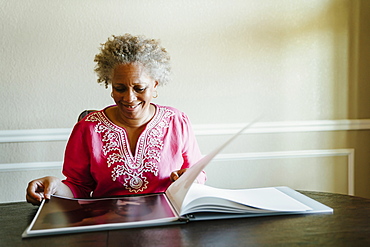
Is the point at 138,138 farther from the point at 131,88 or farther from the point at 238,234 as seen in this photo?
the point at 238,234

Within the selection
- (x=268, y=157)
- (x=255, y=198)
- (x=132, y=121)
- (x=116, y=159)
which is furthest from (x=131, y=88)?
(x=268, y=157)

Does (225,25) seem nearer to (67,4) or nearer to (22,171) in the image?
(67,4)

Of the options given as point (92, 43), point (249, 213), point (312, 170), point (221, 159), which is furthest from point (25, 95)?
point (312, 170)

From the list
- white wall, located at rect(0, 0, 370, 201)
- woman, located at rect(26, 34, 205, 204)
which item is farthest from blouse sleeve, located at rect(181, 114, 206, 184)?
white wall, located at rect(0, 0, 370, 201)

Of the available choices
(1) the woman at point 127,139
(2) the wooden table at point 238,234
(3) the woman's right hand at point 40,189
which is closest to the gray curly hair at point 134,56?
(1) the woman at point 127,139

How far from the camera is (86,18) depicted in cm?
233

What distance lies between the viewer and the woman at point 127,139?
1.54 meters

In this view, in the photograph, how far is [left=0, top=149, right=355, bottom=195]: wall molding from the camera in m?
2.30

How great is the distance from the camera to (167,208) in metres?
1.14

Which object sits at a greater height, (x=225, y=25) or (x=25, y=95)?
(x=225, y=25)

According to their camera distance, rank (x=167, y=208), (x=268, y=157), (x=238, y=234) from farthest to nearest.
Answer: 1. (x=268, y=157)
2. (x=167, y=208)
3. (x=238, y=234)

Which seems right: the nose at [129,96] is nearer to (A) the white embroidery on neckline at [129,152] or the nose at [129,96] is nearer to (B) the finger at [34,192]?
(A) the white embroidery on neckline at [129,152]

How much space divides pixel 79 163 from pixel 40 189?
11.2 inches

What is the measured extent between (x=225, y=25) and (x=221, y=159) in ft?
2.76
